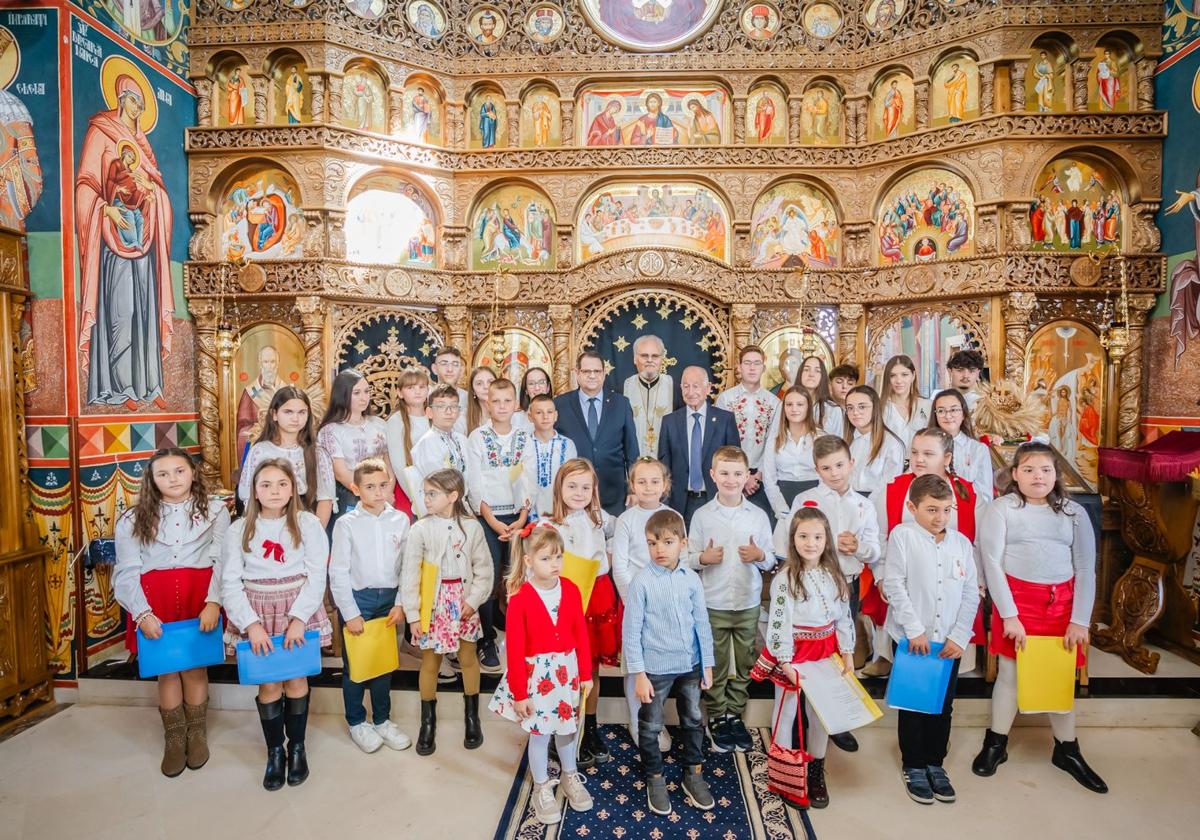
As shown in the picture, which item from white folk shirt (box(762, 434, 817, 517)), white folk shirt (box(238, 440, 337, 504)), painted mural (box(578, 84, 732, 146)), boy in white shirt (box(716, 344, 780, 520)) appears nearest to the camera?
white folk shirt (box(238, 440, 337, 504))

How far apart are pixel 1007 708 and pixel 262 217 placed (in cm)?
802

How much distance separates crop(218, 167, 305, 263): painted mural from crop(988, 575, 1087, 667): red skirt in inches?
286

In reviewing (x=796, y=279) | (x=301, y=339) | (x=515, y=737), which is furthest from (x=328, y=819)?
(x=796, y=279)

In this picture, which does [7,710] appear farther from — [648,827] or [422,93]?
[422,93]

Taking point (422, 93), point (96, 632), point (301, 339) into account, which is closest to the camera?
point (96, 632)

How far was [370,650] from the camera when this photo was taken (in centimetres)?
346

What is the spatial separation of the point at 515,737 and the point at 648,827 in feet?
3.56

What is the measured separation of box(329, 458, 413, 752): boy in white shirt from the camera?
343cm

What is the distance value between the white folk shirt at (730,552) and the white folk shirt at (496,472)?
127 centimetres

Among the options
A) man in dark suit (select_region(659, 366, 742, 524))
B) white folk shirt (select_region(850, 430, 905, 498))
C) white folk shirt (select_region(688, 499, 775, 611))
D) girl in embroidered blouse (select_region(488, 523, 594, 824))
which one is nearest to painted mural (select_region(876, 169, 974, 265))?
white folk shirt (select_region(850, 430, 905, 498))

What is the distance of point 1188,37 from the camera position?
5.66 meters

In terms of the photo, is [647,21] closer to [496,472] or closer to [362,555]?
[496,472]

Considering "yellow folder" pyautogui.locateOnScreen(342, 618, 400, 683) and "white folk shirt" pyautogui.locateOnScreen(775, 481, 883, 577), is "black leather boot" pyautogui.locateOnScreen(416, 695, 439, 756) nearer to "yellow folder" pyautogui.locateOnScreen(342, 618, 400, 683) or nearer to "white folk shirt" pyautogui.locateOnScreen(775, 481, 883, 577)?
"yellow folder" pyautogui.locateOnScreen(342, 618, 400, 683)

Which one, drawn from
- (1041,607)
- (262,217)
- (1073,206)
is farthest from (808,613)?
(262,217)
